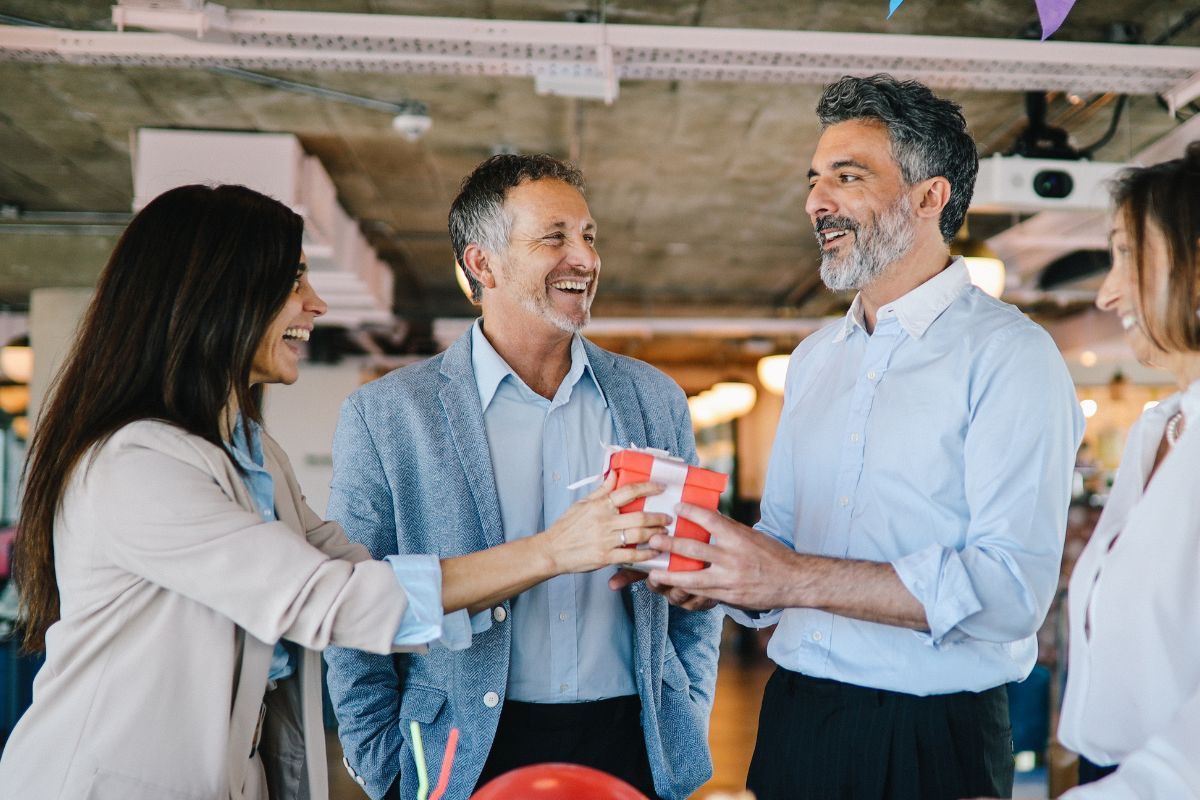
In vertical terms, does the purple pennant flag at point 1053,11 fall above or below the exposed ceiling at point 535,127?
below

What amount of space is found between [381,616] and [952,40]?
4007 mm

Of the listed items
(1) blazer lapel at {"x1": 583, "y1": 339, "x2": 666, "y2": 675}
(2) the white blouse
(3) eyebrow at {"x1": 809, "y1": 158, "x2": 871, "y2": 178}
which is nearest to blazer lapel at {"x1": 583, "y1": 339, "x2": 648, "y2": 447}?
(1) blazer lapel at {"x1": 583, "y1": 339, "x2": 666, "y2": 675}

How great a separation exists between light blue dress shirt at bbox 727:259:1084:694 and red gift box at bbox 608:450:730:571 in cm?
29

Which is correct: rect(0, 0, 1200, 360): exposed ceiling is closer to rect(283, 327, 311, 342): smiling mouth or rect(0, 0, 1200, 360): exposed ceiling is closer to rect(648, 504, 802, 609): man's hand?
rect(283, 327, 311, 342): smiling mouth

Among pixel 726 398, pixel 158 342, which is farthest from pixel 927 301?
pixel 726 398

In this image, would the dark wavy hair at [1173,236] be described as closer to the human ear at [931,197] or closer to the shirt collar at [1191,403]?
the shirt collar at [1191,403]

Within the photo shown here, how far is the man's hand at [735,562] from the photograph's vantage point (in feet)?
5.57

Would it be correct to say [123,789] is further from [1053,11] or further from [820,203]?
[1053,11]

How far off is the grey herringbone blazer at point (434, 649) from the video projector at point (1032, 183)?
4140 millimetres

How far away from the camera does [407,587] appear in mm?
1576

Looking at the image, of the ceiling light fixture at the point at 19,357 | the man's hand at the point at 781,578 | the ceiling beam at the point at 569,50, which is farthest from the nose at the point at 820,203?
the ceiling light fixture at the point at 19,357

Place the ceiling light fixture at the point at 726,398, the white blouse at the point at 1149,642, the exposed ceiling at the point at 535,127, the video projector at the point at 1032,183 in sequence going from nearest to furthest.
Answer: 1. the white blouse at the point at 1149,642
2. the exposed ceiling at the point at 535,127
3. the video projector at the point at 1032,183
4. the ceiling light fixture at the point at 726,398

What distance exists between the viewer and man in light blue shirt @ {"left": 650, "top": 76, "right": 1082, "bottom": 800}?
5.46 feet

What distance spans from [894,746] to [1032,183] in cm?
464
